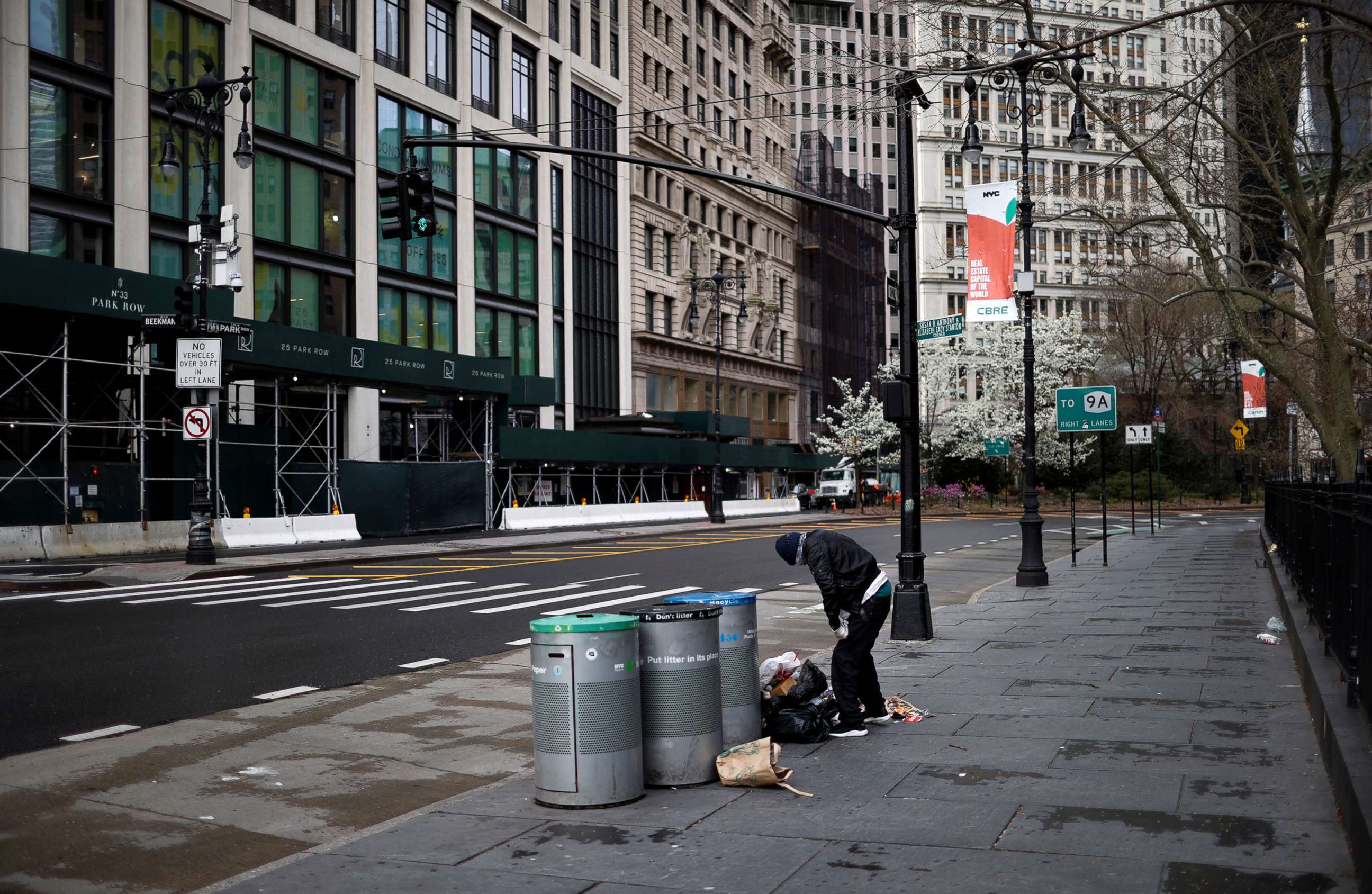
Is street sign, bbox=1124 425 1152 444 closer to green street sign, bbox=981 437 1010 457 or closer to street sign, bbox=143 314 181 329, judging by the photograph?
green street sign, bbox=981 437 1010 457

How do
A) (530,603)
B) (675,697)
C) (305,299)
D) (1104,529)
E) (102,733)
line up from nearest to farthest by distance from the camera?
(675,697), (102,733), (530,603), (1104,529), (305,299)

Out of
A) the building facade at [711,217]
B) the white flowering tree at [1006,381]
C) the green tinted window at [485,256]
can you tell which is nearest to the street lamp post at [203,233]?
the green tinted window at [485,256]

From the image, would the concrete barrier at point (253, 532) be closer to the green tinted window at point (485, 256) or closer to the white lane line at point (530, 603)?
the white lane line at point (530, 603)

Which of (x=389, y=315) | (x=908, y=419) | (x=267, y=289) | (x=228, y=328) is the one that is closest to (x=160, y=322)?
(x=228, y=328)

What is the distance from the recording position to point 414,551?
30.1 metres

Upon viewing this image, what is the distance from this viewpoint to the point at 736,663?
25.5 ft

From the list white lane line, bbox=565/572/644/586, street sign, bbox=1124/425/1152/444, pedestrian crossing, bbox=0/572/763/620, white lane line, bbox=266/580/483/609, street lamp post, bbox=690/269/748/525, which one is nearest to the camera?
pedestrian crossing, bbox=0/572/763/620

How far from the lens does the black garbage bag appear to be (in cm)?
823

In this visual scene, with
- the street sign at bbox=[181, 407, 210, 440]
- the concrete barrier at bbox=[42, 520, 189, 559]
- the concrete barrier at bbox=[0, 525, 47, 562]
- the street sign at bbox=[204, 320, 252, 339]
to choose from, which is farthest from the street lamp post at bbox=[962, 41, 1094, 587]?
the concrete barrier at bbox=[0, 525, 47, 562]

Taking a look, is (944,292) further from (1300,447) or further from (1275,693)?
(1275,693)

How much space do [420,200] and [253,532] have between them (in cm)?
1555

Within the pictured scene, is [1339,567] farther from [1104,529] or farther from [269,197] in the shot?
[269,197]

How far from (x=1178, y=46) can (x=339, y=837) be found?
54308 millimetres

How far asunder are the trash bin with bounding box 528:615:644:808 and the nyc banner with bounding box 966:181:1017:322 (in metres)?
11.5
